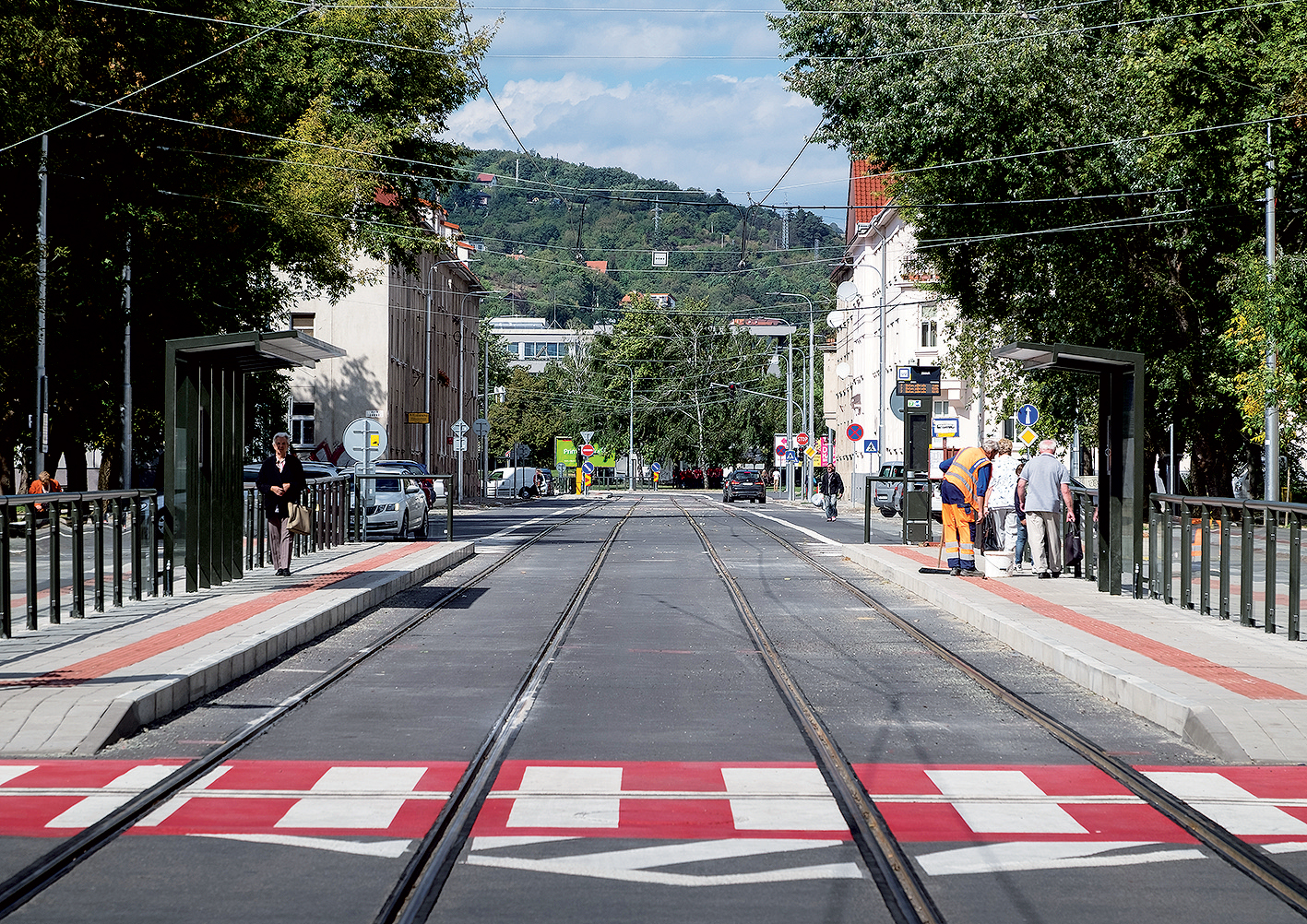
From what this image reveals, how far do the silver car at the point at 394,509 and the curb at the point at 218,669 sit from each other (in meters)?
14.5

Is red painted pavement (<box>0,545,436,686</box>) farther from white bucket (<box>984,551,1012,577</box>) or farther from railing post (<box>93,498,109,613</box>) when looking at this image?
white bucket (<box>984,551,1012,577</box>)

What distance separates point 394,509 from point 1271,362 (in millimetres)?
16712

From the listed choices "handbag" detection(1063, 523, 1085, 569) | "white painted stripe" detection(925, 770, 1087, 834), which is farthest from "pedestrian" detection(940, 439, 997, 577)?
"white painted stripe" detection(925, 770, 1087, 834)

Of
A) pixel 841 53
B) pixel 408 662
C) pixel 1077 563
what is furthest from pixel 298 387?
pixel 408 662

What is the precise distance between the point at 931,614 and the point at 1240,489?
47.3 metres

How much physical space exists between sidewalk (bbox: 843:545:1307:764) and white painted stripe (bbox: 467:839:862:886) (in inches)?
132

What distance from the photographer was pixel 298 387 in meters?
61.8

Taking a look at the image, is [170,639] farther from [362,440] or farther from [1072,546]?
[362,440]

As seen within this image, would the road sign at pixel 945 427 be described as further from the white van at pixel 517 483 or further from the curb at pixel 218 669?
the white van at pixel 517 483

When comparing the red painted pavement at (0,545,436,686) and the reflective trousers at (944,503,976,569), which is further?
the reflective trousers at (944,503,976,569)

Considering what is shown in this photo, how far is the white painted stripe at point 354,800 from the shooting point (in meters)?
6.94

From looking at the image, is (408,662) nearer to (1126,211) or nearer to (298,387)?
(1126,211)

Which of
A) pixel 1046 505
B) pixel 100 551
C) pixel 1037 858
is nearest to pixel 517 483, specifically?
pixel 1046 505

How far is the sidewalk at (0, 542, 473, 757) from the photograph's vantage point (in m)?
8.99
